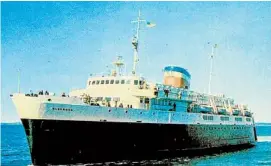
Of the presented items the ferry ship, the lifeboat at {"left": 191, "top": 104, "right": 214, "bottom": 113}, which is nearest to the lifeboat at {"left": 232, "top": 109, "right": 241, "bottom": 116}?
the ferry ship

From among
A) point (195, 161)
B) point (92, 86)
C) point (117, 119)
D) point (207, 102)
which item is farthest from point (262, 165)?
point (92, 86)

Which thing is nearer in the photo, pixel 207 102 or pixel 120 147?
pixel 120 147

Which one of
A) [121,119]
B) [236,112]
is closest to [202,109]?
[236,112]

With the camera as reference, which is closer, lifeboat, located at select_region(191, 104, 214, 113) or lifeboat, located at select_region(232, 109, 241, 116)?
lifeboat, located at select_region(191, 104, 214, 113)

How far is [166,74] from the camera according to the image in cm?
3850

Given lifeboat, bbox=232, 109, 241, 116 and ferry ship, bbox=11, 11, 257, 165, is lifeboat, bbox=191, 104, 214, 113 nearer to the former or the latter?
ferry ship, bbox=11, 11, 257, 165

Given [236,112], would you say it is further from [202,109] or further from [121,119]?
[121,119]

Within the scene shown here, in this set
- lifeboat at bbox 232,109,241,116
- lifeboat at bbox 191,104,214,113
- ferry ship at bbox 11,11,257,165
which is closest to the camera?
ferry ship at bbox 11,11,257,165

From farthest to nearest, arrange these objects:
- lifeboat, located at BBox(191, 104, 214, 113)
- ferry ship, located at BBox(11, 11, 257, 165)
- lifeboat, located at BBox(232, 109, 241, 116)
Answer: lifeboat, located at BBox(232, 109, 241, 116) → lifeboat, located at BBox(191, 104, 214, 113) → ferry ship, located at BBox(11, 11, 257, 165)

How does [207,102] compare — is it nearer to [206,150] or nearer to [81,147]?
[206,150]

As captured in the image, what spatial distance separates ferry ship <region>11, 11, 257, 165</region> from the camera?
81.7 ft

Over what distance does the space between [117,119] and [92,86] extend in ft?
20.1

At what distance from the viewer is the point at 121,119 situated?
28.2 m

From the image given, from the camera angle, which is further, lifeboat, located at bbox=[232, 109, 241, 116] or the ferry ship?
lifeboat, located at bbox=[232, 109, 241, 116]
